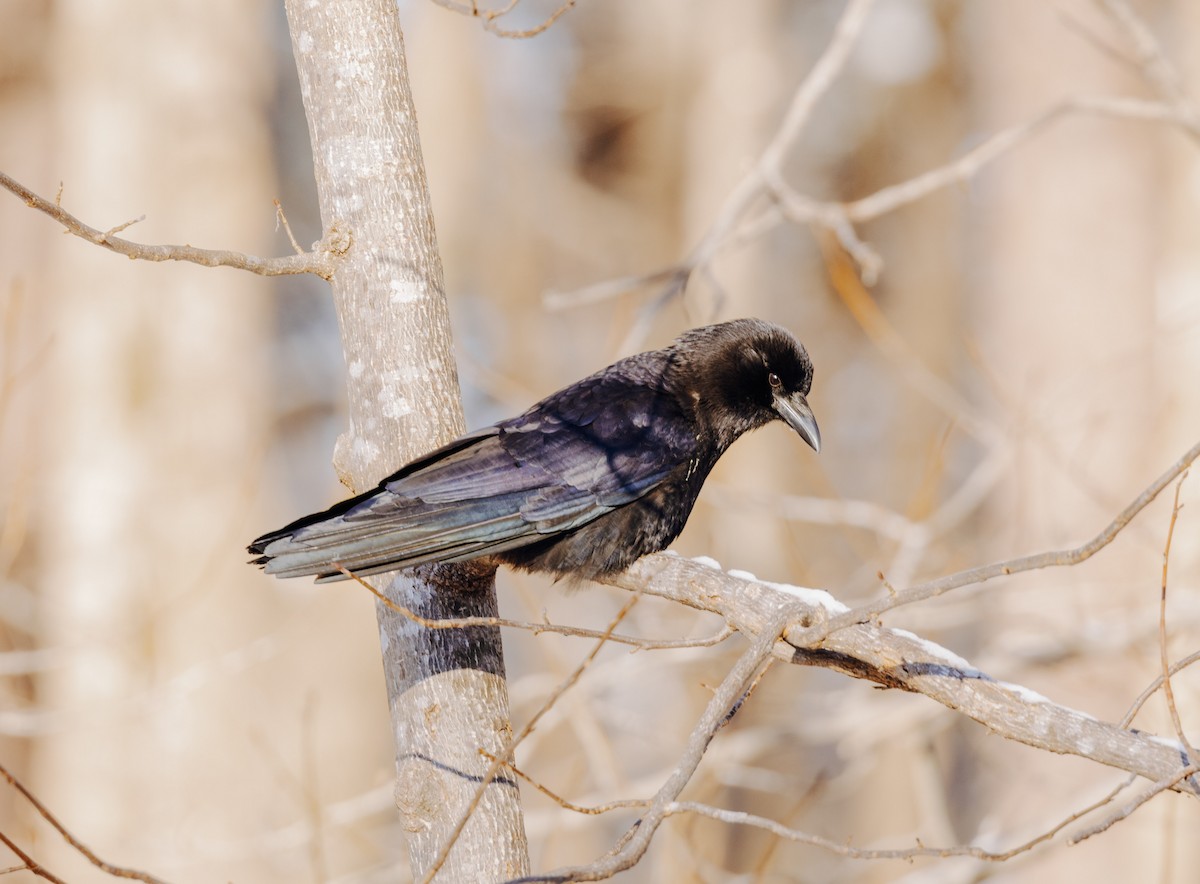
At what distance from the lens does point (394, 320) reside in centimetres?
283

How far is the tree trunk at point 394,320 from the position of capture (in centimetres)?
273

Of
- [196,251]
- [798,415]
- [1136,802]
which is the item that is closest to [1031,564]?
[1136,802]

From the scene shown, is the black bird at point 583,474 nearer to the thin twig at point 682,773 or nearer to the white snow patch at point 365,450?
the white snow patch at point 365,450

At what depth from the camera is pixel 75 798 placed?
21.8 feet

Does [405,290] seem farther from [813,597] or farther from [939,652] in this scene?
[939,652]

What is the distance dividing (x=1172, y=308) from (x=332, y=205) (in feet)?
18.9

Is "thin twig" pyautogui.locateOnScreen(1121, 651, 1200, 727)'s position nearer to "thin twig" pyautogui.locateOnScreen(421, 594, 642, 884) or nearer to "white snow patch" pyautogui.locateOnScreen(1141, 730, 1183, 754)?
"white snow patch" pyautogui.locateOnScreen(1141, 730, 1183, 754)

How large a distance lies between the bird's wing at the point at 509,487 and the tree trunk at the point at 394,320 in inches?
5.3

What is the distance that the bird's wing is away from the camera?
270 cm

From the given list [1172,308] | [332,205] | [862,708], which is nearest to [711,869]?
[862,708]

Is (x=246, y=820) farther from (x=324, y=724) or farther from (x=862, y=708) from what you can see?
(x=862, y=708)

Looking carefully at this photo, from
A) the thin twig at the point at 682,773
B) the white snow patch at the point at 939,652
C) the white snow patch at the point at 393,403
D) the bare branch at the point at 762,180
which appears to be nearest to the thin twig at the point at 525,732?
the thin twig at the point at 682,773

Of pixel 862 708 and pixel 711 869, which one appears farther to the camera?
pixel 862 708

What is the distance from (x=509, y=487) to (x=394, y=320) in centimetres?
61
